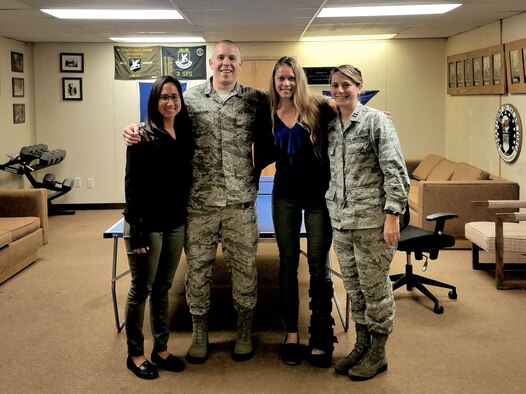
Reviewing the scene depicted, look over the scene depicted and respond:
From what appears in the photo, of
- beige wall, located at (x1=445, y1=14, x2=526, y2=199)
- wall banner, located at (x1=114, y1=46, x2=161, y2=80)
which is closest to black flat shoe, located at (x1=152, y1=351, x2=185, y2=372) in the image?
beige wall, located at (x1=445, y1=14, x2=526, y2=199)

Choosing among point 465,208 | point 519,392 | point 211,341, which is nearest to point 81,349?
point 211,341

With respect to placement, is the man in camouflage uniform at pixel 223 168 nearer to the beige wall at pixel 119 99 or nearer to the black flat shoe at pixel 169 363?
the black flat shoe at pixel 169 363

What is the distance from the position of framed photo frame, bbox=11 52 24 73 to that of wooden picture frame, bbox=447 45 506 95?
588 cm

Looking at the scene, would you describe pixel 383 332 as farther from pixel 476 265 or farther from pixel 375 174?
pixel 476 265

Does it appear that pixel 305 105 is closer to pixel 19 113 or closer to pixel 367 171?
pixel 367 171

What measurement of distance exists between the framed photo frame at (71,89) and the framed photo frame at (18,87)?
0.61 meters

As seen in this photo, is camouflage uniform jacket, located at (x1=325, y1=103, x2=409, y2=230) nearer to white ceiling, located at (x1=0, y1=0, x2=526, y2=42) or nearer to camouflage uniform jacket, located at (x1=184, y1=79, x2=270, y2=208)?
camouflage uniform jacket, located at (x1=184, y1=79, x2=270, y2=208)

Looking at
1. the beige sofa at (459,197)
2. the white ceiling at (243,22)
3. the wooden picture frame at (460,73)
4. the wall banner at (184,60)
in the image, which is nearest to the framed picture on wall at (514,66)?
the white ceiling at (243,22)

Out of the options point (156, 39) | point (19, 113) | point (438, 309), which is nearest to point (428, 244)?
point (438, 309)

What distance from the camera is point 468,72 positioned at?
310 inches

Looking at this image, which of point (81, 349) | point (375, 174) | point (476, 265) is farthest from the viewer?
point (476, 265)

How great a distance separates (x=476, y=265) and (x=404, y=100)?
4.04 m

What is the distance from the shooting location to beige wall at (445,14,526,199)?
6430 millimetres

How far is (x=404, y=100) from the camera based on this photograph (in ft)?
30.1
